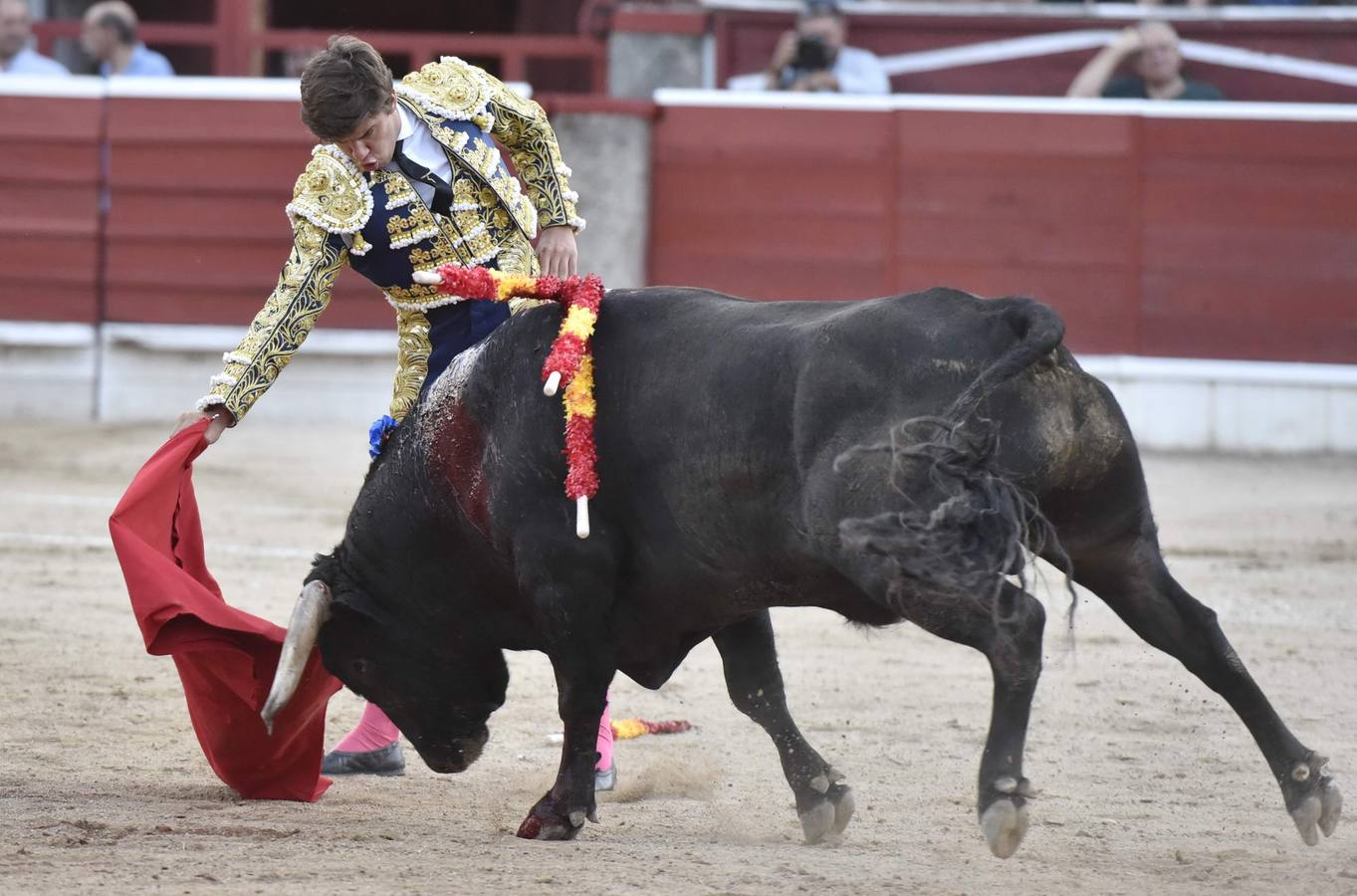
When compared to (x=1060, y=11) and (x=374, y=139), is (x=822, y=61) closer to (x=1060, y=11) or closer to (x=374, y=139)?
(x=1060, y=11)

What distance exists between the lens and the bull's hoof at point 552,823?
2.84m

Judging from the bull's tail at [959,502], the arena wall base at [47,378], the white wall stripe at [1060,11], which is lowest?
the arena wall base at [47,378]

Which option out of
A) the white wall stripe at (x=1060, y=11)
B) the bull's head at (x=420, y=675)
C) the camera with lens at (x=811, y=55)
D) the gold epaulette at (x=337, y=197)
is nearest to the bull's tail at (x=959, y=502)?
the bull's head at (x=420, y=675)

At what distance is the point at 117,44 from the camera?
8211 millimetres

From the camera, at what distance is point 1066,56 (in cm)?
818

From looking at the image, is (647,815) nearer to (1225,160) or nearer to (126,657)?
(126,657)

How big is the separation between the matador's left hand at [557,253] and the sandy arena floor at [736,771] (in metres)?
0.91

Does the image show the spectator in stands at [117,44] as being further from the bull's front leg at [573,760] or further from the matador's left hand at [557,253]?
the bull's front leg at [573,760]

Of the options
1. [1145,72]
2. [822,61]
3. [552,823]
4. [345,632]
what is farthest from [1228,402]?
[552,823]

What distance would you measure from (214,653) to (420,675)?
346mm

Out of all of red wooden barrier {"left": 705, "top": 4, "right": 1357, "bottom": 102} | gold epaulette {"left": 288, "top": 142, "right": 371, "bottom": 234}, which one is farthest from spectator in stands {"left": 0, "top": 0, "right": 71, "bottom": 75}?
gold epaulette {"left": 288, "top": 142, "right": 371, "bottom": 234}

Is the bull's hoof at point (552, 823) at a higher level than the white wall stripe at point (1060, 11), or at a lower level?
lower

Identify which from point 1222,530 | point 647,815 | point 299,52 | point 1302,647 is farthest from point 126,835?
point 299,52

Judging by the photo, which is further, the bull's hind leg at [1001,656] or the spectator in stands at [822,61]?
the spectator in stands at [822,61]
